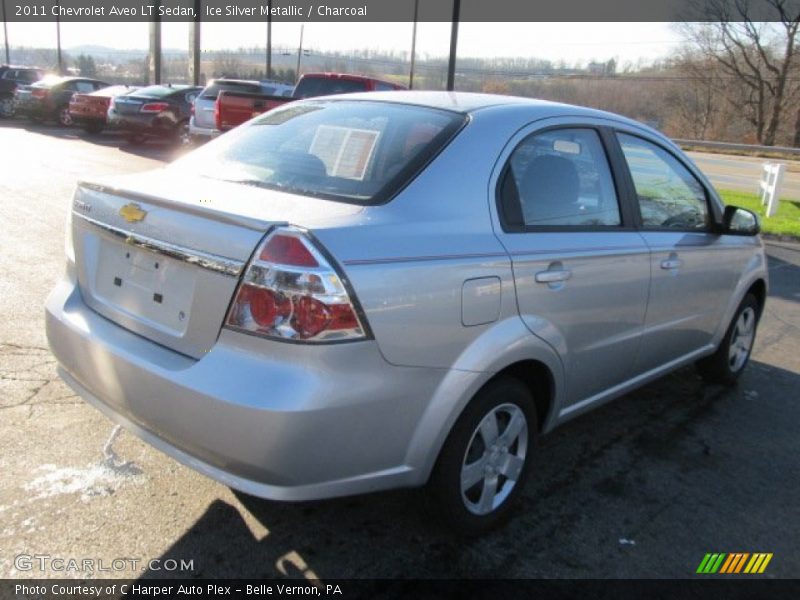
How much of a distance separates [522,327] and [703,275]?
188 centimetres

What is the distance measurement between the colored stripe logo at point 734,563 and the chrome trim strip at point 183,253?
2202 millimetres

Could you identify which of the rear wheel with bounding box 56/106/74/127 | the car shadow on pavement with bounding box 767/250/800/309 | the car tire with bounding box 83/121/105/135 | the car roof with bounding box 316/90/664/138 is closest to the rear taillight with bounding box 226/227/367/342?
the car roof with bounding box 316/90/664/138

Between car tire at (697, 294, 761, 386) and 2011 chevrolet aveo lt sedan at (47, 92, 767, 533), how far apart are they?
1.31 m

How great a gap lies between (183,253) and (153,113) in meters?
16.6

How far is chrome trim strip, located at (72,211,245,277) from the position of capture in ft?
7.79

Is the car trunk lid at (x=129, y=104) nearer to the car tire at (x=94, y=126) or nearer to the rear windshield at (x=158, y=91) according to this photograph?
the rear windshield at (x=158, y=91)

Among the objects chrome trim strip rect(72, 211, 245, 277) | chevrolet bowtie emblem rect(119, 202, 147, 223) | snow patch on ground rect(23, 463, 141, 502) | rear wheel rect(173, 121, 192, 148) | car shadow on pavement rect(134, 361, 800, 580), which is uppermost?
chevrolet bowtie emblem rect(119, 202, 147, 223)

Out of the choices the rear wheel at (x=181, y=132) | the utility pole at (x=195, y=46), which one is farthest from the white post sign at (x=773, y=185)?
the utility pole at (x=195, y=46)

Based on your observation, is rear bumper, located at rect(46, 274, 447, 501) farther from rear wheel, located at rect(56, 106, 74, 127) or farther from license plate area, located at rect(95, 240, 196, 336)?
rear wheel, located at rect(56, 106, 74, 127)

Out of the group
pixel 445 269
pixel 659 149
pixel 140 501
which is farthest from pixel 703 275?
pixel 140 501

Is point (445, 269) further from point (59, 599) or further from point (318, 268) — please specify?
point (59, 599)

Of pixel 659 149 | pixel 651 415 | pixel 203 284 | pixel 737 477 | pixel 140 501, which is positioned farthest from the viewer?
pixel 651 415

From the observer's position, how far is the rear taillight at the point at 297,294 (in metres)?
2.27

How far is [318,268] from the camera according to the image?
7.47ft
